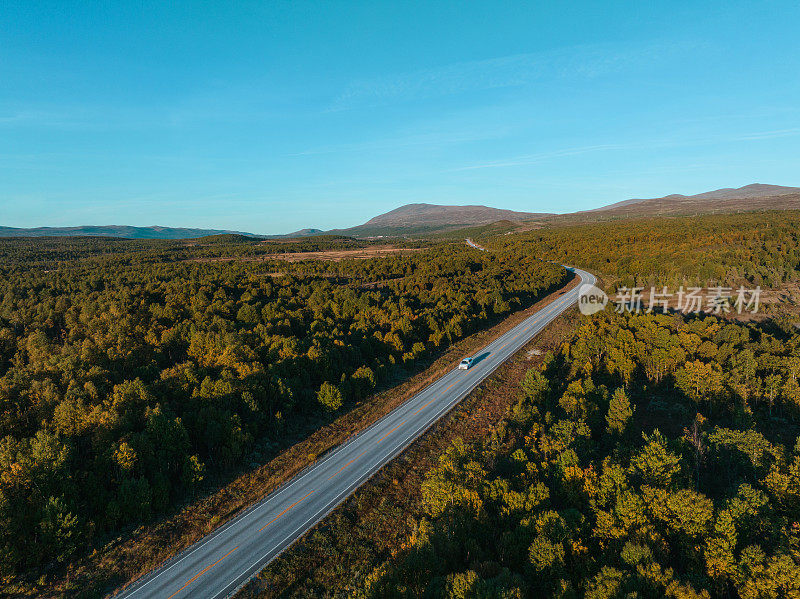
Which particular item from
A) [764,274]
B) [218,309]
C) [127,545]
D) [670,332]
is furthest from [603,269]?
[127,545]

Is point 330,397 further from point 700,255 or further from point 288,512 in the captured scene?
point 700,255

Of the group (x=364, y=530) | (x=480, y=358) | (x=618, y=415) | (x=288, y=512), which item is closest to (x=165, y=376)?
(x=288, y=512)

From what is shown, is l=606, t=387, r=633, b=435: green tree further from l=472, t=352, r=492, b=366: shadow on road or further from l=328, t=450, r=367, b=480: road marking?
l=328, t=450, r=367, b=480: road marking

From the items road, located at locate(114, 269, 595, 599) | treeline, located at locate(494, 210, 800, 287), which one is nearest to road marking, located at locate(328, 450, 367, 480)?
road, located at locate(114, 269, 595, 599)

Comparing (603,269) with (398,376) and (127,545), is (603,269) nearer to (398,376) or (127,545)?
(398,376)

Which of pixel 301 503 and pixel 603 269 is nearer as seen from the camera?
pixel 301 503

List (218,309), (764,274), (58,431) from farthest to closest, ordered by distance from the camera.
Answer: (764,274), (218,309), (58,431)
